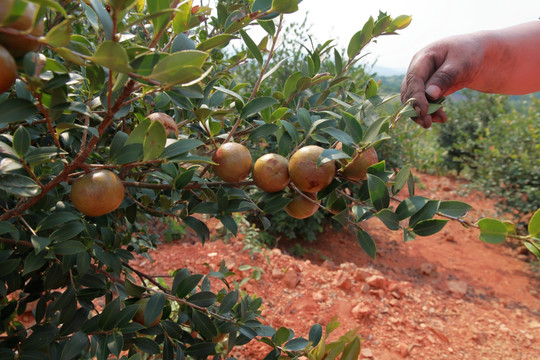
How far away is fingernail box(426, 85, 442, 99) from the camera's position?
3.64 ft

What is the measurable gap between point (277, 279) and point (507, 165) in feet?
14.7

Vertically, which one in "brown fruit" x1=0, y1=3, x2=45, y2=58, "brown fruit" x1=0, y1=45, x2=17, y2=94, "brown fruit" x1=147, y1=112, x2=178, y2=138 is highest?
"brown fruit" x1=0, y1=3, x2=45, y2=58

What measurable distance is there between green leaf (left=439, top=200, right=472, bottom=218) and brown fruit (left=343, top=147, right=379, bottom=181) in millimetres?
169

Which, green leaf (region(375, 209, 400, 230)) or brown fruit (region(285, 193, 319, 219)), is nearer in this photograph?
green leaf (region(375, 209, 400, 230))

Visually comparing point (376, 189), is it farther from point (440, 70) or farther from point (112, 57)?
point (440, 70)

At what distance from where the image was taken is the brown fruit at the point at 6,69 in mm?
440

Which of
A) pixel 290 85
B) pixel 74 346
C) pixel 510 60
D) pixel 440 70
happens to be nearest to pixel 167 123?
pixel 290 85

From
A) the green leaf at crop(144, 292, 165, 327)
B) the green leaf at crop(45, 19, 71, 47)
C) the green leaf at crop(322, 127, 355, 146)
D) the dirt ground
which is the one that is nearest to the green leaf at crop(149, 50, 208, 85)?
the green leaf at crop(45, 19, 71, 47)

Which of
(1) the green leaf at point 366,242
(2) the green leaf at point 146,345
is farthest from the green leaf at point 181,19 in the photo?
(2) the green leaf at point 146,345

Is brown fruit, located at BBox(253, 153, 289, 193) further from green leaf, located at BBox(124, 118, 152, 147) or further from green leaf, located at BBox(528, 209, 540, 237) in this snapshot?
green leaf, located at BBox(528, 209, 540, 237)

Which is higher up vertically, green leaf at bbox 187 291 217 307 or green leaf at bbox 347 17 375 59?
green leaf at bbox 347 17 375 59

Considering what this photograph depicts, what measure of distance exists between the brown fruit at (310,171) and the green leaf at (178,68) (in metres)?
0.32

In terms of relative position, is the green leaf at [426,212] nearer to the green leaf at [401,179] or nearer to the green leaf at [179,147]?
the green leaf at [401,179]

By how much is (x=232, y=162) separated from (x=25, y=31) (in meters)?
0.45
